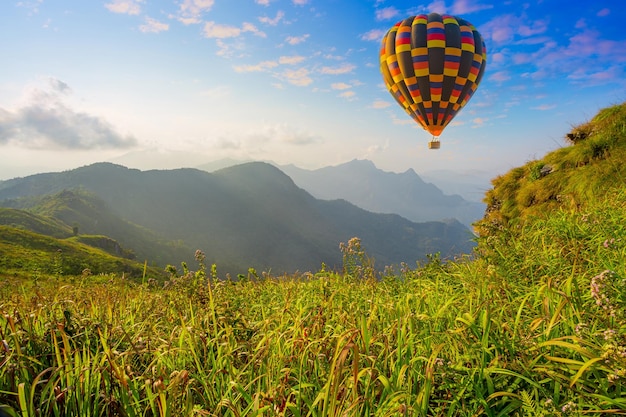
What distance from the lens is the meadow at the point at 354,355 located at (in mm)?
2551

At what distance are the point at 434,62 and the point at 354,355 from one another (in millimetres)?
23726

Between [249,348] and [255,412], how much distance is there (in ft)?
4.54

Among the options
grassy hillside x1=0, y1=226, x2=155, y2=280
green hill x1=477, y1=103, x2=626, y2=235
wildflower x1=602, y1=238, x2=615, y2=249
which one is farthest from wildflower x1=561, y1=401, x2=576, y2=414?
grassy hillside x1=0, y1=226, x2=155, y2=280

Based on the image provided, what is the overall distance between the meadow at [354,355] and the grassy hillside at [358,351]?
0.06 feet

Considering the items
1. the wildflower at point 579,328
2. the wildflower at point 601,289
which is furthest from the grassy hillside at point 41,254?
the wildflower at point 601,289

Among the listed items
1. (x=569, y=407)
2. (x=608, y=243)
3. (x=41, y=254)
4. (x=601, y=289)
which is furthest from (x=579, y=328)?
(x=41, y=254)

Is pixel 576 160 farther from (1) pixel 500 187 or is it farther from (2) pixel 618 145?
(1) pixel 500 187

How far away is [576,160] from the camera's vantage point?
12773mm

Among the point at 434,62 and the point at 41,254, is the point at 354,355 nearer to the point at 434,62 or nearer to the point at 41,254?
the point at 434,62

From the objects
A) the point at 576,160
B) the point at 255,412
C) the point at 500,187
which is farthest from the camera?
the point at 500,187

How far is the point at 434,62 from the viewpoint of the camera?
22.2 meters

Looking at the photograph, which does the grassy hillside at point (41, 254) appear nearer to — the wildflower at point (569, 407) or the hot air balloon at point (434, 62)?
the hot air balloon at point (434, 62)

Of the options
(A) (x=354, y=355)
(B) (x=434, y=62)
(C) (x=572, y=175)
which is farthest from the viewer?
(B) (x=434, y=62)

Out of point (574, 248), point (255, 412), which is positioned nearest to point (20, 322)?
point (255, 412)
